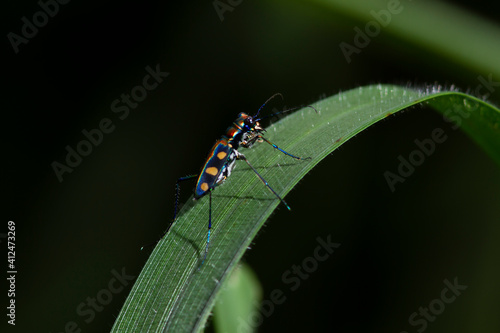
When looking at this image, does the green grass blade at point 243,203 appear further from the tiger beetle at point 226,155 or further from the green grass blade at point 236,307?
the green grass blade at point 236,307

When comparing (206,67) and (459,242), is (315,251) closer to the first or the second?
(459,242)

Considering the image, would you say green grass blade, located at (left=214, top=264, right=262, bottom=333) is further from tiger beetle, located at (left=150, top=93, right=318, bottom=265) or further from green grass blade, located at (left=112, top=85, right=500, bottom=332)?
tiger beetle, located at (left=150, top=93, right=318, bottom=265)

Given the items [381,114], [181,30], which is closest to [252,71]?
[181,30]

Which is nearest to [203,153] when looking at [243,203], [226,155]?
[226,155]

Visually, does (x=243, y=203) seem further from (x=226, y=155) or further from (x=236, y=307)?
(x=226, y=155)

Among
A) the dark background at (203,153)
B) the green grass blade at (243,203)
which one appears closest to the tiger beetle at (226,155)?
the green grass blade at (243,203)

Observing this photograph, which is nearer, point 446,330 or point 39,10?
point 446,330
